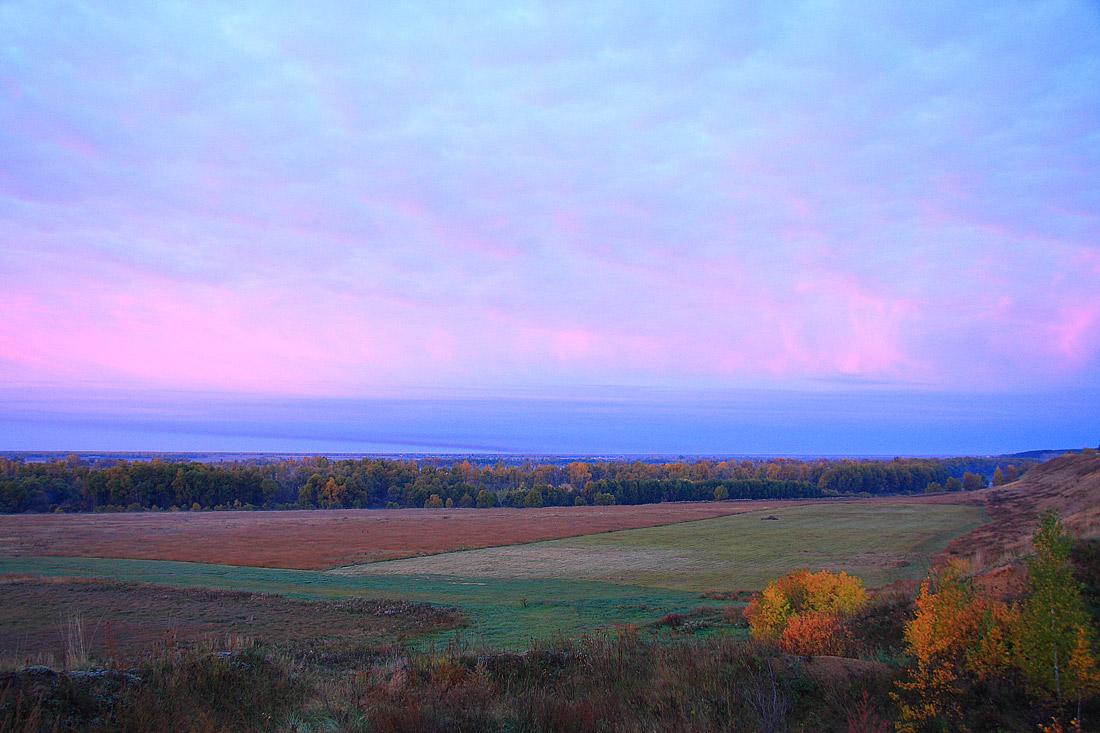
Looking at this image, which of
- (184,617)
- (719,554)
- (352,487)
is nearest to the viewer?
(184,617)

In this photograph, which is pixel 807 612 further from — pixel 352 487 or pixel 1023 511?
pixel 352 487

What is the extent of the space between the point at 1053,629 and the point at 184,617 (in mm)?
30065

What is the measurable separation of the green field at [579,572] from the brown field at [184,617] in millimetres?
2571

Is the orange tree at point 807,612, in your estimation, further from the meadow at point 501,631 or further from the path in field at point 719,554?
the path in field at point 719,554

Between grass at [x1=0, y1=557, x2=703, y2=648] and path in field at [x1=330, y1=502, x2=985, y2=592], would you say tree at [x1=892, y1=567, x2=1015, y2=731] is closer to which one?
grass at [x1=0, y1=557, x2=703, y2=648]

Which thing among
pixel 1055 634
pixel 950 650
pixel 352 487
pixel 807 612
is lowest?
pixel 352 487

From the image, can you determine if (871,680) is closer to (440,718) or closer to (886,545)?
(440,718)

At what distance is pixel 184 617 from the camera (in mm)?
25469

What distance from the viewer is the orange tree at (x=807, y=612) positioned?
Answer: 1056cm

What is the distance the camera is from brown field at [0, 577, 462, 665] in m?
20.8

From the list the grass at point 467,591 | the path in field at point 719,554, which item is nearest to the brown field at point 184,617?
the grass at point 467,591

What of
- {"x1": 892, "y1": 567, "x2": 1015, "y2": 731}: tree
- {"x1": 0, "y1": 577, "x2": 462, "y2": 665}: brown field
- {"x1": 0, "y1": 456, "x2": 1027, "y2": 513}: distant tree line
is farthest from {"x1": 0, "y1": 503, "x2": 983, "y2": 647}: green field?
{"x1": 0, "y1": 456, "x2": 1027, "y2": 513}: distant tree line

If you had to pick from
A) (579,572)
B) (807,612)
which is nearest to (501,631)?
(807,612)

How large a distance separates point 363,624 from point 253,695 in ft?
62.7
